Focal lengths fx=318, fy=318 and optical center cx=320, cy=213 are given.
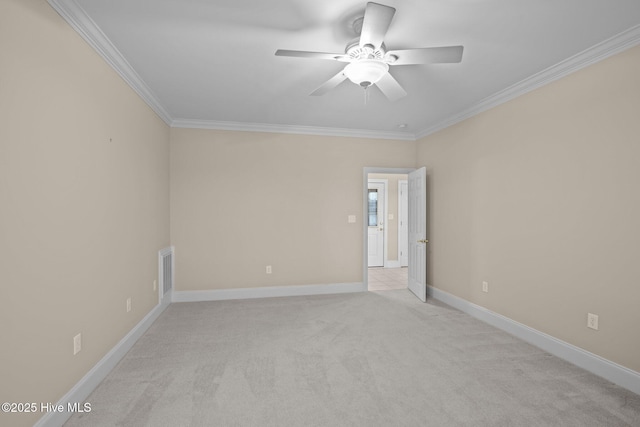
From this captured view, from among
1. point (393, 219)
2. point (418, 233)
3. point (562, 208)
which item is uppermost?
point (562, 208)

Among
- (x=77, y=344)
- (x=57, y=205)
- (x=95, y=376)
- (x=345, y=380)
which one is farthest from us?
(x=345, y=380)

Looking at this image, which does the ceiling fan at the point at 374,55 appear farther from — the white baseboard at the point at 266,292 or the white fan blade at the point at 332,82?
the white baseboard at the point at 266,292

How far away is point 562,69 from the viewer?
2.87 meters

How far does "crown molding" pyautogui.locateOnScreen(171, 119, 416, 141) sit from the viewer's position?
466cm

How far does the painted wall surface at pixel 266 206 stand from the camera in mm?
4695

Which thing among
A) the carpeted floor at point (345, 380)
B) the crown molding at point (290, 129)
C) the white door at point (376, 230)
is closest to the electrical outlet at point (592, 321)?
the carpeted floor at point (345, 380)

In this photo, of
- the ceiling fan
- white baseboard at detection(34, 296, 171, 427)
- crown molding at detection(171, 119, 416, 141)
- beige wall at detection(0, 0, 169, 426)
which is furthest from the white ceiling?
white baseboard at detection(34, 296, 171, 427)

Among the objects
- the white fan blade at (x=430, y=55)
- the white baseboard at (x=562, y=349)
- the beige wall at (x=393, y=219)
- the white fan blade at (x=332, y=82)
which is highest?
the white fan blade at (x=332, y=82)

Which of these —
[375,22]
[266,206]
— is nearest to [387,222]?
[266,206]

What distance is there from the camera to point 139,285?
341 cm

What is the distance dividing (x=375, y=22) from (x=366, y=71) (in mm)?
484

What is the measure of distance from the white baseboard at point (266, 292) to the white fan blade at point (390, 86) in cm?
326

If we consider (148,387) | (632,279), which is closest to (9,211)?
(148,387)

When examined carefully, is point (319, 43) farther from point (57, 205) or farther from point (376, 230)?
point (376, 230)
